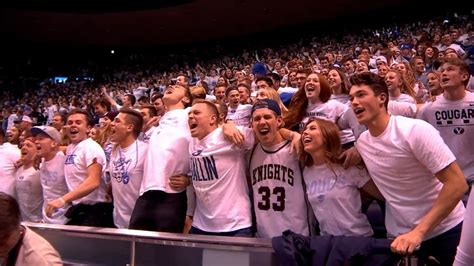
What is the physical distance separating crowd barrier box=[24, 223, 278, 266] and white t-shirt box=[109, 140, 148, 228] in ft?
2.55

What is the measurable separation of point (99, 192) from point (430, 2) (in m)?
15.7

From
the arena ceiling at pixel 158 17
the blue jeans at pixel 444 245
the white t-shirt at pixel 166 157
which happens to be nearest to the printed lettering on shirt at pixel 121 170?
the white t-shirt at pixel 166 157

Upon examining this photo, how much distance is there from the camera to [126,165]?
14.1ft

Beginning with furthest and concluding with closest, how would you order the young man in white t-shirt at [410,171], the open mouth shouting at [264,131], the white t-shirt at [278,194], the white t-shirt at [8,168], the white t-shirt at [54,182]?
the white t-shirt at [8,168] < the white t-shirt at [54,182] < the open mouth shouting at [264,131] < the white t-shirt at [278,194] < the young man in white t-shirt at [410,171]

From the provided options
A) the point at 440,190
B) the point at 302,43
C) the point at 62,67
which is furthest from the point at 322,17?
the point at 440,190

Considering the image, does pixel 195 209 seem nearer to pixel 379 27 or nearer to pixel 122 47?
pixel 379 27

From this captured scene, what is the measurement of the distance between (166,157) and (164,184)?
20 cm

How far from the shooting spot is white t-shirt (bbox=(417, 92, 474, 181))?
409 cm

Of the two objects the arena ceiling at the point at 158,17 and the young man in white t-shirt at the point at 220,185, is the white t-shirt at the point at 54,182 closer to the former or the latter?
the young man in white t-shirt at the point at 220,185

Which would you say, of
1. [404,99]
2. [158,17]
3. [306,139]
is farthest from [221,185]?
[158,17]

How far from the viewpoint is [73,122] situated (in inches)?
191

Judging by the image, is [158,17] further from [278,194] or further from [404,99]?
[278,194]

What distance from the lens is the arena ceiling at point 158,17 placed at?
18812 millimetres

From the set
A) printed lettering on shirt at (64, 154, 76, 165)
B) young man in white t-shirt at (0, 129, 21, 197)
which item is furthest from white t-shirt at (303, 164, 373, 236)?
young man in white t-shirt at (0, 129, 21, 197)
